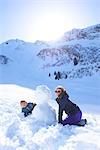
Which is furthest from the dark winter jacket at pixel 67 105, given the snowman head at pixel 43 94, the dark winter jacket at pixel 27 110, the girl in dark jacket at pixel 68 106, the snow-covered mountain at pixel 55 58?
the snow-covered mountain at pixel 55 58

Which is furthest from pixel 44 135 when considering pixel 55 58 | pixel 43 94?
pixel 55 58

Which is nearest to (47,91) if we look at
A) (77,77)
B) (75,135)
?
(75,135)

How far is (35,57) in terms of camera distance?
67.7 meters

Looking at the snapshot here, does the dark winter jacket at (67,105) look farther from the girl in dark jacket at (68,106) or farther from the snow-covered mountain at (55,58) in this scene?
the snow-covered mountain at (55,58)

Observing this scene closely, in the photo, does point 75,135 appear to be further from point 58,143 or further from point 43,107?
point 43,107

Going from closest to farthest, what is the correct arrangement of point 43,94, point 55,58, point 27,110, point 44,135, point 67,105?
point 44,135 < point 67,105 < point 43,94 < point 27,110 < point 55,58

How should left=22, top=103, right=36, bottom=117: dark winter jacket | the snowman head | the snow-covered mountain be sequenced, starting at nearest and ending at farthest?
the snowman head → left=22, top=103, right=36, bottom=117: dark winter jacket → the snow-covered mountain

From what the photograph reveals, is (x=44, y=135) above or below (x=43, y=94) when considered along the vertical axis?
below

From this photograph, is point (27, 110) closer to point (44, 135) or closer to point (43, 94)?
point (43, 94)

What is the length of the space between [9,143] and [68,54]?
52863 mm

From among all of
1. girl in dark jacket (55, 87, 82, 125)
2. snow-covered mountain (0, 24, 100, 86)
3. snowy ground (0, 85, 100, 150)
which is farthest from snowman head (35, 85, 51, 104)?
snow-covered mountain (0, 24, 100, 86)

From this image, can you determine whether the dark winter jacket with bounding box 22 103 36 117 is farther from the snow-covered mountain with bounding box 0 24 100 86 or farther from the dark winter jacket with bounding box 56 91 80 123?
the snow-covered mountain with bounding box 0 24 100 86

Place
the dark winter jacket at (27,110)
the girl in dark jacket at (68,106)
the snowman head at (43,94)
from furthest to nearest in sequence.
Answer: the dark winter jacket at (27,110) < the snowman head at (43,94) < the girl in dark jacket at (68,106)

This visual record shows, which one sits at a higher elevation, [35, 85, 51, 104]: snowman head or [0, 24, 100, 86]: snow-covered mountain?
[0, 24, 100, 86]: snow-covered mountain
